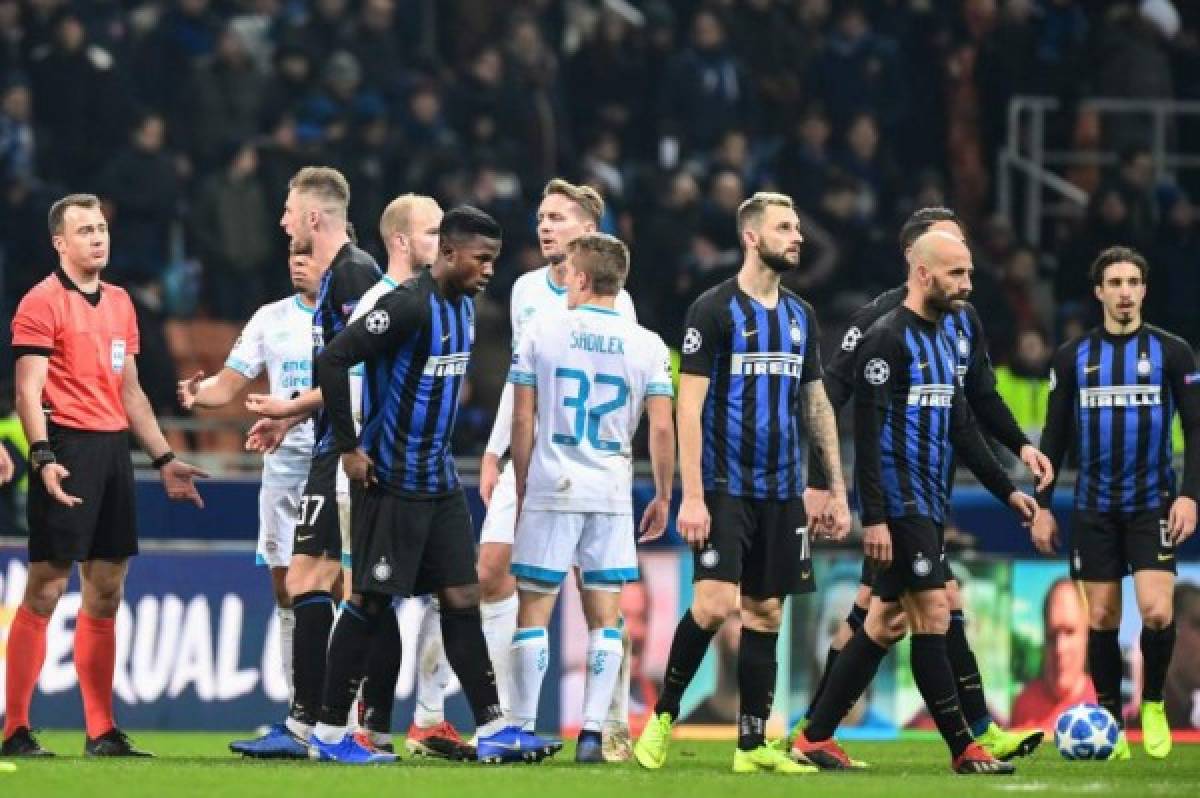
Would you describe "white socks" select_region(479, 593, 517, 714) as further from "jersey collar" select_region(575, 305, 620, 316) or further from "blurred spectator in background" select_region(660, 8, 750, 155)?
"blurred spectator in background" select_region(660, 8, 750, 155)

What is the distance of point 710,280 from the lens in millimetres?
18078

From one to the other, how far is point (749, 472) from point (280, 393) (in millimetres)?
2344

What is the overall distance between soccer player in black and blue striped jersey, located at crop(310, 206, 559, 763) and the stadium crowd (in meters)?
6.94

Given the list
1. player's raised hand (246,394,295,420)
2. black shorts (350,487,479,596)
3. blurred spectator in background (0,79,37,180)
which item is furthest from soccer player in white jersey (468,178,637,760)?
blurred spectator in background (0,79,37,180)

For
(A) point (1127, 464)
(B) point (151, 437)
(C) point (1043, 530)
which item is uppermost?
(A) point (1127, 464)

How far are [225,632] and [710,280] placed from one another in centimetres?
571

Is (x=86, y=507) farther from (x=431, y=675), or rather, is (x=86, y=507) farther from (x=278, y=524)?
(x=431, y=675)

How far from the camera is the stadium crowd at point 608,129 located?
17.8 metres

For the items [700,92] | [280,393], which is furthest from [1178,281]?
[280,393]

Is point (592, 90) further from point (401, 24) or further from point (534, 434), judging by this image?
point (534, 434)

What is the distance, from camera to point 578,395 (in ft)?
32.9

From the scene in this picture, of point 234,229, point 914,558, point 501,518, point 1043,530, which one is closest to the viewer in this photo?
point 914,558

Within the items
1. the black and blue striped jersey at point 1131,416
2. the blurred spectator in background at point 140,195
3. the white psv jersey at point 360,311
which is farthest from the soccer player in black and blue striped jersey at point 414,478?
the blurred spectator in background at point 140,195

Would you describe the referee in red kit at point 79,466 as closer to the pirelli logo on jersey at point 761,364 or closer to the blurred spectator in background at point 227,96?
the pirelli logo on jersey at point 761,364
